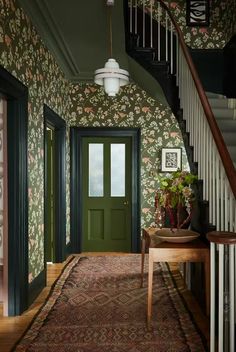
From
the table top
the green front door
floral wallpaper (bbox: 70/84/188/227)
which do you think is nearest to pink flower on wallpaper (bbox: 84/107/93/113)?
floral wallpaper (bbox: 70/84/188/227)

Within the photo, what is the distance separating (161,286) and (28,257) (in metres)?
1.57

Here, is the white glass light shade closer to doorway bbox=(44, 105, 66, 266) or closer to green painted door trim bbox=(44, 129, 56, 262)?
doorway bbox=(44, 105, 66, 266)

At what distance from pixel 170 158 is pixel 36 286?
328cm

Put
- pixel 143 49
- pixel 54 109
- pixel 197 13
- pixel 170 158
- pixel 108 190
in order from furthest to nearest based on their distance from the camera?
pixel 108 190, pixel 170 158, pixel 197 13, pixel 54 109, pixel 143 49

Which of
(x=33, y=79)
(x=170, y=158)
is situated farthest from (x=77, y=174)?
(x=33, y=79)

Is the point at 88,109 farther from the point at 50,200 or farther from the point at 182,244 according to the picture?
the point at 182,244

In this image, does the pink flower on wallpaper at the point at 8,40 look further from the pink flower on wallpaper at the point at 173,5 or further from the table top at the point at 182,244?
the pink flower on wallpaper at the point at 173,5

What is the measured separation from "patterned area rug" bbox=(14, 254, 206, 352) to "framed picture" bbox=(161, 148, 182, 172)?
82.4 inches

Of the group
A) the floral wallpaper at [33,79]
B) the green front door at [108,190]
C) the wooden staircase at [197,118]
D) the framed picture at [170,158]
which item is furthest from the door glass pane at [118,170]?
the wooden staircase at [197,118]

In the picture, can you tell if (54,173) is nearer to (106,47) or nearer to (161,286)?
(106,47)

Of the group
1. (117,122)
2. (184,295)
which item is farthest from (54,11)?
(184,295)

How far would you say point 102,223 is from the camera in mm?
6355

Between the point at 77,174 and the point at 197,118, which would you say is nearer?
the point at 197,118

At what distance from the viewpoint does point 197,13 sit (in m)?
5.90
